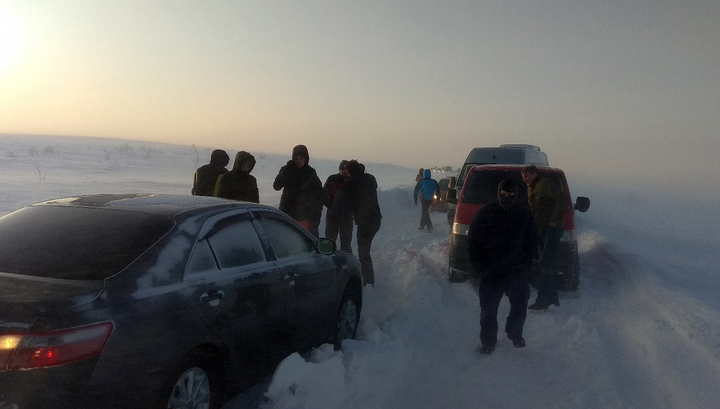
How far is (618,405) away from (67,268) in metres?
4.07

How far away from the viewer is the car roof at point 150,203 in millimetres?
3449

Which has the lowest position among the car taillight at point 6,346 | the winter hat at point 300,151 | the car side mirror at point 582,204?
the car side mirror at point 582,204

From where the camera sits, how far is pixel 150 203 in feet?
11.9

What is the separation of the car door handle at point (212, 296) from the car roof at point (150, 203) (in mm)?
577

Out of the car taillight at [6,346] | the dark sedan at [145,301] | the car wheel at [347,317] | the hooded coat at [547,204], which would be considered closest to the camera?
the car taillight at [6,346]

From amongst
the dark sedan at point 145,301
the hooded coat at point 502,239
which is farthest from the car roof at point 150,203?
the hooded coat at point 502,239

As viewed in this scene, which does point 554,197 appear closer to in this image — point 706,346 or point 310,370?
point 706,346

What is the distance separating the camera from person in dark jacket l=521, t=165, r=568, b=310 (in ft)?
22.1

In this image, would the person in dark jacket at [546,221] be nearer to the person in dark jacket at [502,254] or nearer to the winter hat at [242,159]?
the person in dark jacket at [502,254]

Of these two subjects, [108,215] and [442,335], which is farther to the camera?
[442,335]

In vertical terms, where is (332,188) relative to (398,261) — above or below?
above

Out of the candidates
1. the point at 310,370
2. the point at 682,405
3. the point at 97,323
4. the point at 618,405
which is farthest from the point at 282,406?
the point at 682,405

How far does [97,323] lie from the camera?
2414mm

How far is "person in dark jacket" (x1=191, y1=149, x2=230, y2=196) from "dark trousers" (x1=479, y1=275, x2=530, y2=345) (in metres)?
4.04
